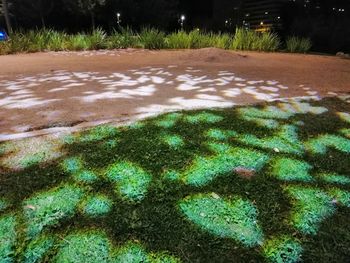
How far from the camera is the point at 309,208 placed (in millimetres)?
1758

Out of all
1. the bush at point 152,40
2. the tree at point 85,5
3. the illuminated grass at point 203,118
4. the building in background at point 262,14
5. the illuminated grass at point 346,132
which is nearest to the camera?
the illuminated grass at point 346,132

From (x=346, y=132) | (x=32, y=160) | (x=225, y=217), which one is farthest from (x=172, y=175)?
(x=346, y=132)

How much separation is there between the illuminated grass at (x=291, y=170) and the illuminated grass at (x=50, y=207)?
1278 mm

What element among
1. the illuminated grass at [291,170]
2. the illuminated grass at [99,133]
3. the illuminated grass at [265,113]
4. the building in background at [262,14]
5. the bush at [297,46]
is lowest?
the bush at [297,46]

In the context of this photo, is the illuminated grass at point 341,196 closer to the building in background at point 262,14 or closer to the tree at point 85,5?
the building in background at point 262,14

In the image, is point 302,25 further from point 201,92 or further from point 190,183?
point 190,183

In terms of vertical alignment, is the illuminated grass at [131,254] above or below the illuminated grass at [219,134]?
below

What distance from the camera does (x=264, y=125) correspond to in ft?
8.97

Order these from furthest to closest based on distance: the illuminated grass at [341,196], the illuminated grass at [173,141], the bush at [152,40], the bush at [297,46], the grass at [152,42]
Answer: the bush at [152,40]
the bush at [297,46]
the grass at [152,42]
the illuminated grass at [173,141]
the illuminated grass at [341,196]

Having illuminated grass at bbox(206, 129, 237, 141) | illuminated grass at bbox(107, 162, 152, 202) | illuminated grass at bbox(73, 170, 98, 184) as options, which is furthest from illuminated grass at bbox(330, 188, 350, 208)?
illuminated grass at bbox(73, 170, 98, 184)

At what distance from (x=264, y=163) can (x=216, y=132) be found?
541mm

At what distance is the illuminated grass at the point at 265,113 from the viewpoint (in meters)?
2.95

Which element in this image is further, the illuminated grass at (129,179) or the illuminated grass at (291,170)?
the illuminated grass at (291,170)

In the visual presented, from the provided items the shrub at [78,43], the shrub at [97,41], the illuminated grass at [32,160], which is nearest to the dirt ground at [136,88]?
the illuminated grass at [32,160]
